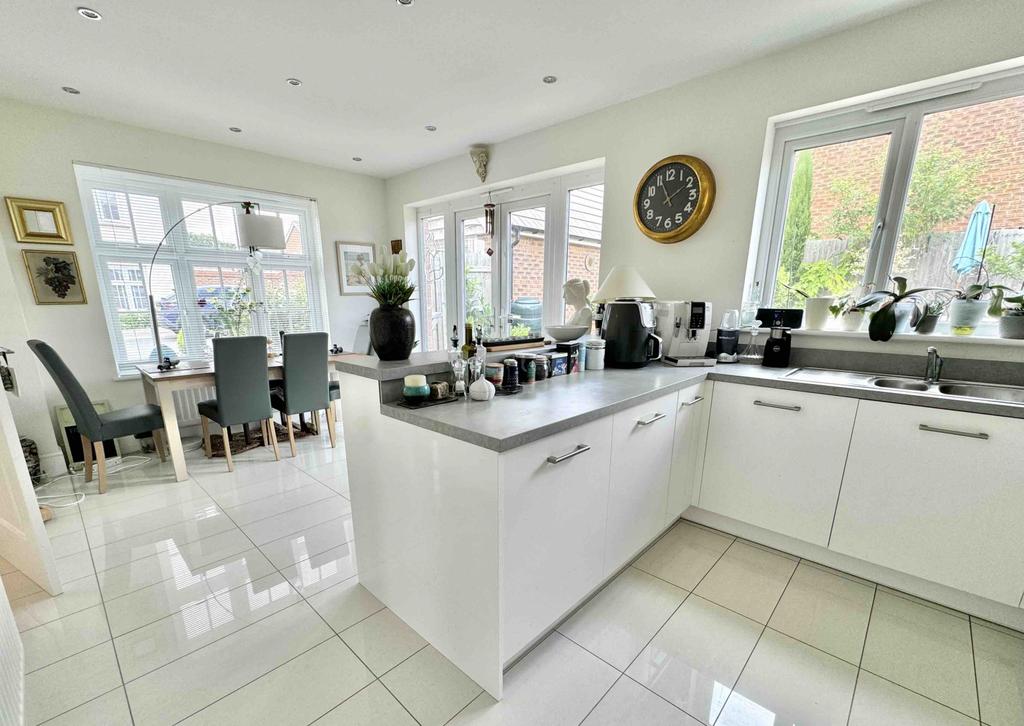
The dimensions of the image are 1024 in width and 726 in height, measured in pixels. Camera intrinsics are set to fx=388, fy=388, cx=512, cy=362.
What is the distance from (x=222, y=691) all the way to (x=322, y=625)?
1.07ft

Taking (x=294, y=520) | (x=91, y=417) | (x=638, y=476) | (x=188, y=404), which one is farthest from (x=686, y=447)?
(x=188, y=404)

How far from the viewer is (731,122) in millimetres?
2248

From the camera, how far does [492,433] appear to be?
3.45ft

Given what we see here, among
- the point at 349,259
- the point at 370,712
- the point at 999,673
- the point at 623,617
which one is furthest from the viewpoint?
the point at 349,259

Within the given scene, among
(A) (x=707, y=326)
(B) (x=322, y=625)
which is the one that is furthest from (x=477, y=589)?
(A) (x=707, y=326)

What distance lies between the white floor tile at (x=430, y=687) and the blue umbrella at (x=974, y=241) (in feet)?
8.97

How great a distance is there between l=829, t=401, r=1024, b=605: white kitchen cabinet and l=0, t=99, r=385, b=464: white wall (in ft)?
13.5

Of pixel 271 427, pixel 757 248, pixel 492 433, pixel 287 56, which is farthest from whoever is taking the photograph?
pixel 271 427

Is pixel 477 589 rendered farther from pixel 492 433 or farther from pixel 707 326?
pixel 707 326

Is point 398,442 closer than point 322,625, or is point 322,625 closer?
point 398,442

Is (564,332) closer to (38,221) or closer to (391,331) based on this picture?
(391,331)

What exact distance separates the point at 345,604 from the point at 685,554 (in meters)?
1.58

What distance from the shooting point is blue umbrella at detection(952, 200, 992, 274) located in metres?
1.75

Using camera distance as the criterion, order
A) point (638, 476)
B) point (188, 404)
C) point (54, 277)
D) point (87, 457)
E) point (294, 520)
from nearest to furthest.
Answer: point (638, 476) < point (294, 520) < point (87, 457) < point (54, 277) < point (188, 404)
